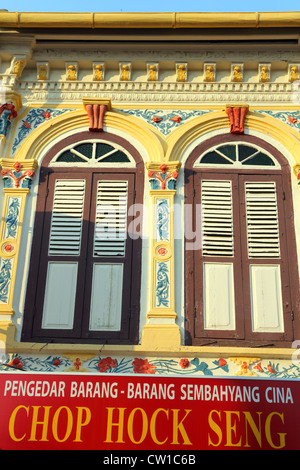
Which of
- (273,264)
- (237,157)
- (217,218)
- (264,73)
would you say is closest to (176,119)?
(237,157)

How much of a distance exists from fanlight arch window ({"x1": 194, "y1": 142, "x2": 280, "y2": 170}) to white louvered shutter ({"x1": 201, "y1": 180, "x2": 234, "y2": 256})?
1.10ft

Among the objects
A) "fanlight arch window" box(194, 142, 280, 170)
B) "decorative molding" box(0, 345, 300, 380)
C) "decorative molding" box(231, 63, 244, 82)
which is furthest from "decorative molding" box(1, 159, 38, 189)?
"decorative molding" box(231, 63, 244, 82)

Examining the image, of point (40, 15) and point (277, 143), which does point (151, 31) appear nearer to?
point (40, 15)

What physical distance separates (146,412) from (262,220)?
3275 mm

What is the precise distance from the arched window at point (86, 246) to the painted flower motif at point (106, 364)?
262 mm

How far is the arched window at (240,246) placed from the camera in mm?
8719

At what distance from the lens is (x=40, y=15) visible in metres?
10.1

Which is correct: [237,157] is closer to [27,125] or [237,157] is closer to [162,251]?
[162,251]

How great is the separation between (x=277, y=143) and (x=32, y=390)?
5010 mm

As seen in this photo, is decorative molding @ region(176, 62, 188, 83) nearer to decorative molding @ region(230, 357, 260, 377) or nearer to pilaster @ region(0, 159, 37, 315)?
pilaster @ region(0, 159, 37, 315)

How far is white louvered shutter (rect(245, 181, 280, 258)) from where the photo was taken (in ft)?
30.3

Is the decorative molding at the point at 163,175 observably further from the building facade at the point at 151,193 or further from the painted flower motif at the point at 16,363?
the painted flower motif at the point at 16,363

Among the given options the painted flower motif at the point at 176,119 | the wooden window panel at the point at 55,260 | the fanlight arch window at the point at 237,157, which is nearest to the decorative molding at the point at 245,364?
the wooden window panel at the point at 55,260

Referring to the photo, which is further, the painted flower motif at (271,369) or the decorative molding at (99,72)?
the decorative molding at (99,72)
